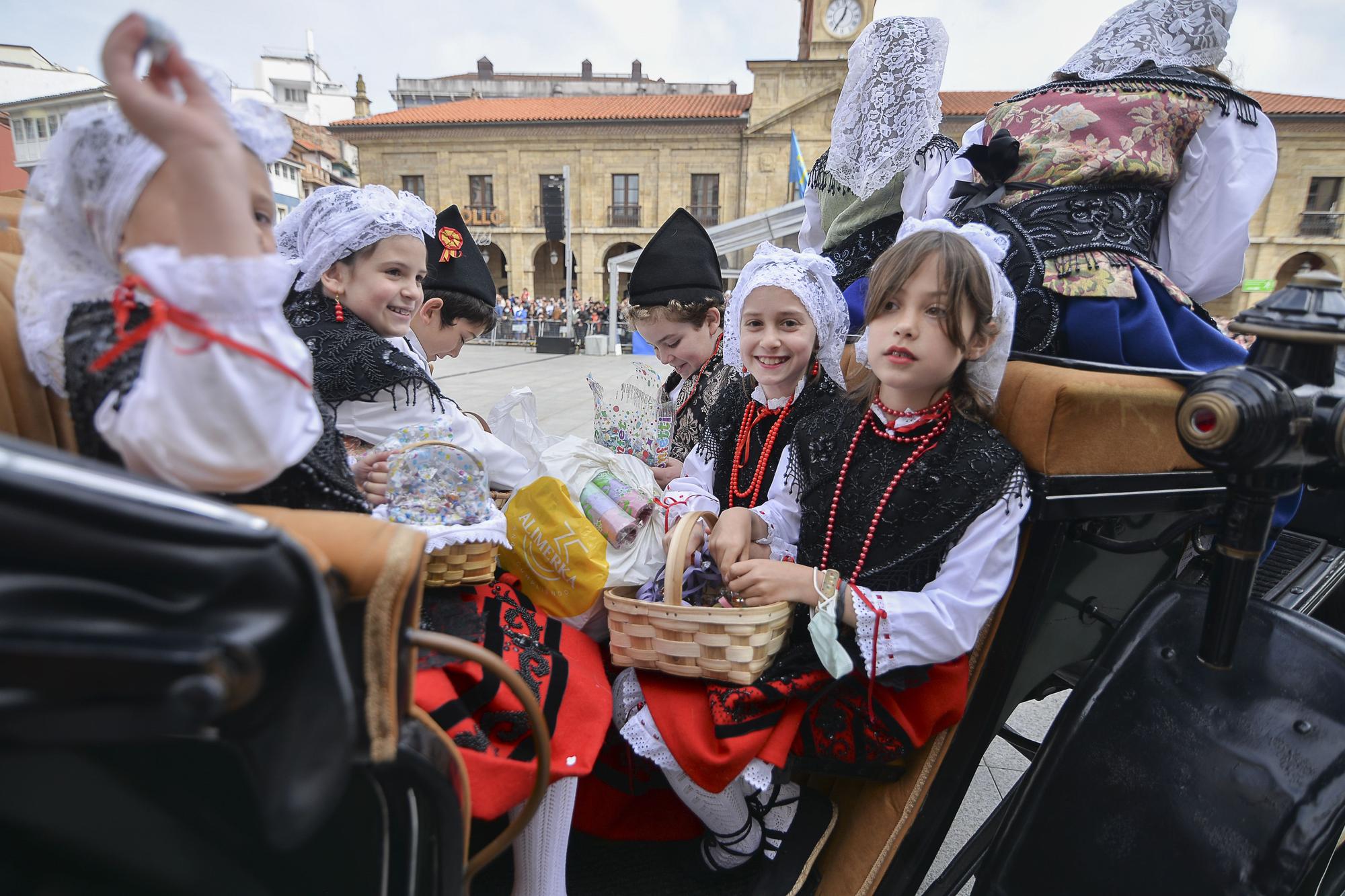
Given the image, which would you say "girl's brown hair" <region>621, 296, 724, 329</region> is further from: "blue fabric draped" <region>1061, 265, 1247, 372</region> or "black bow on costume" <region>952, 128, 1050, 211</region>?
"blue fabric draped" <region>1061, 265, 1247, 372</region>

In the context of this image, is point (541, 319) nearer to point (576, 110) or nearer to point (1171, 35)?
point (576, 110)

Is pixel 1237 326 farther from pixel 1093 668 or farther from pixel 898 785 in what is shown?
pixel 898 785

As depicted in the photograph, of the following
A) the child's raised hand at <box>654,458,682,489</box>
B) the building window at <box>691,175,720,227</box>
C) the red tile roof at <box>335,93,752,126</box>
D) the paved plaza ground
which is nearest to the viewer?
the paved plaza ground

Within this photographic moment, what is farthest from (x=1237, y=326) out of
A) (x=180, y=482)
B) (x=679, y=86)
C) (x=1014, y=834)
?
(x=679, y=86)

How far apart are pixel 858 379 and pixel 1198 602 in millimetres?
858

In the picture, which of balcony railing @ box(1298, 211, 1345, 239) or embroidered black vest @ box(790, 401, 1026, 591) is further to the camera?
balcony railing @ box(1298, 211, 1345, 239)

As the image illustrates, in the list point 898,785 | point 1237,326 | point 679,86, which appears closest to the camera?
point 1237,326

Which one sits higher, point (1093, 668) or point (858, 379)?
point (858, 379)

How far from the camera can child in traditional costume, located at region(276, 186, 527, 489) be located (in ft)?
5.28

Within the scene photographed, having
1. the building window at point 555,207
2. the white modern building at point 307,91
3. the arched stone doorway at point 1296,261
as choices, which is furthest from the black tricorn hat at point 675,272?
the white modern building at point 307,91

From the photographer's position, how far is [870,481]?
1489 mm

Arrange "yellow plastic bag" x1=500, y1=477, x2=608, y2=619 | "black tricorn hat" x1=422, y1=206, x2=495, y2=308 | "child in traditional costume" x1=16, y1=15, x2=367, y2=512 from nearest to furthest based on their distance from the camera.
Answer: "child in traditional costume" x1=16, y1=15, x2=367, y2=512 → "yellow plastic bag" x1=500, y1=477, x2=608, y2=619 → "black tricorn hat" x1=422, y1=206, x2=495, y2=308

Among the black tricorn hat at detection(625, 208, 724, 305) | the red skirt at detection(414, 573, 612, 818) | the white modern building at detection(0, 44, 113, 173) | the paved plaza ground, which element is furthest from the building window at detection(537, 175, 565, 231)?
the red skirt at detection(414, 573, 612, 818)

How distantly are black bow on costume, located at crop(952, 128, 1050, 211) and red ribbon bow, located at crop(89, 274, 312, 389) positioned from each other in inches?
62.0
